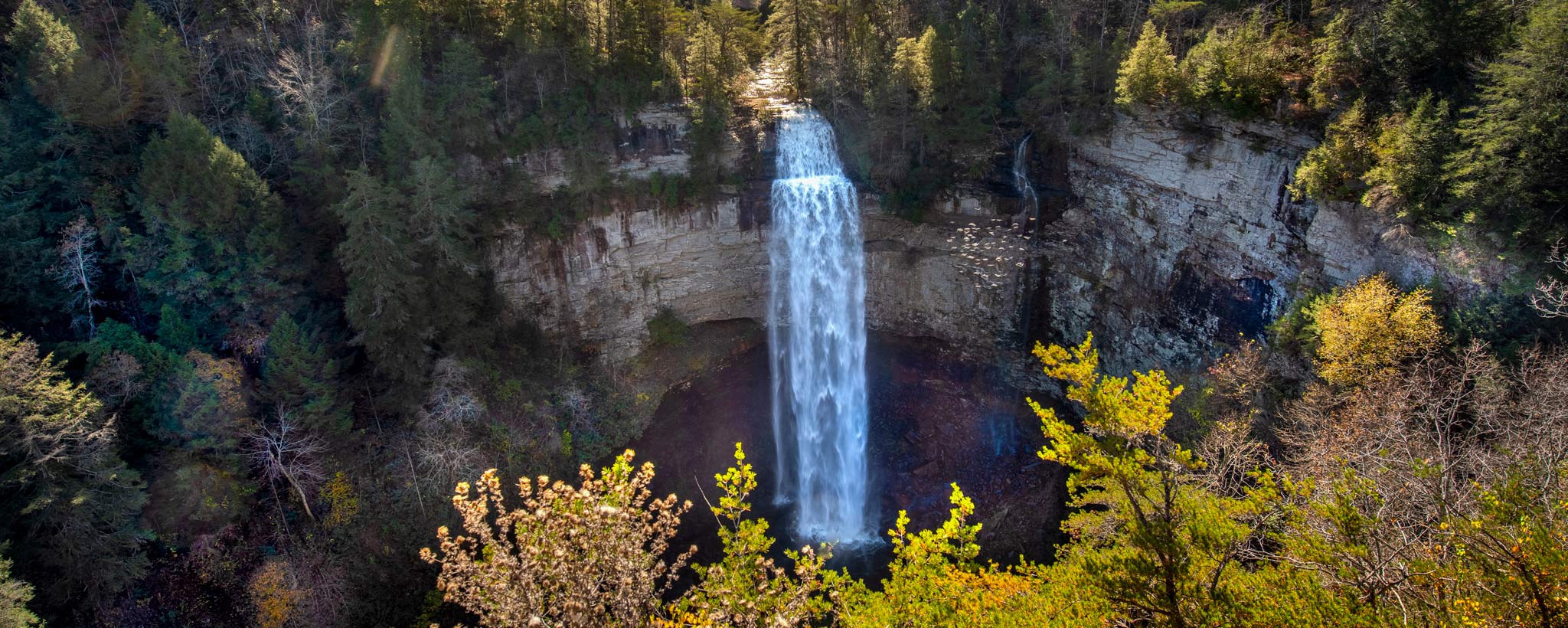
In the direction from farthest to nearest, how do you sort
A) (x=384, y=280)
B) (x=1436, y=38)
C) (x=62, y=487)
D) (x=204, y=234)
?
(x=384, y=280) < (x=204, y=234) < (x=62, y=487) < (x=1436, y=38)

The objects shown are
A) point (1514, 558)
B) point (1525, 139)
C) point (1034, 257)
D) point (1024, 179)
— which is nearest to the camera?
point (1514, 558)

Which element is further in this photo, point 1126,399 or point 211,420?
point 211,420

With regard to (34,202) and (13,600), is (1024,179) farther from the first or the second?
(34,202)

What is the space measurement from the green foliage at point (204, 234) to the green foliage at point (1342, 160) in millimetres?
29551

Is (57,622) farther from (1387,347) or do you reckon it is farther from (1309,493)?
(1387,347)

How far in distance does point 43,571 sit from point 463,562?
16.0 m

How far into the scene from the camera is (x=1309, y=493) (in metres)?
12.6

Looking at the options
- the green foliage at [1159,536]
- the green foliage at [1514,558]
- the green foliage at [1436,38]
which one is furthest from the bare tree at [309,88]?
the green foliage at [1436,38]

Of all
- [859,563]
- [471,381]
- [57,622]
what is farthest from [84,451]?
[859,563]

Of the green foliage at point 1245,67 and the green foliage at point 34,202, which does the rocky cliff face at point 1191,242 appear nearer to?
the green foliage at point 1245,67

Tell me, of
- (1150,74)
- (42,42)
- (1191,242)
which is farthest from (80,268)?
(1191,242)

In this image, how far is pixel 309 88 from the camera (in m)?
23.2

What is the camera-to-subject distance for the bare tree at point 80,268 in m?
21.2

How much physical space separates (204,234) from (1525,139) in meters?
33.2
